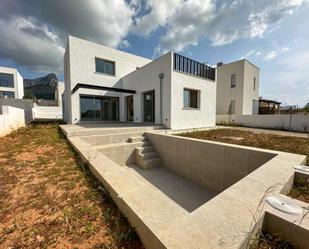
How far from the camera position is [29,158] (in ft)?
14.0

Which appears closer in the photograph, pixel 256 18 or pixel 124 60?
pixel 256 18

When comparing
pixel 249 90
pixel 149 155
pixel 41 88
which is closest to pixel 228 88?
pixel 249 90

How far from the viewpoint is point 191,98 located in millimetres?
9641

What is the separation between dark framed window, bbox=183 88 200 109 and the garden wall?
4004 millimetres

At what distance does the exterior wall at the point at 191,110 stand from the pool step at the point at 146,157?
7.95ft

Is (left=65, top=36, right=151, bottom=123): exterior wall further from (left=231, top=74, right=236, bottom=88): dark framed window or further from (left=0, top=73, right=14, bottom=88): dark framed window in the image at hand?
(left=0, top=73, right=14, bottom=88): dark framed window

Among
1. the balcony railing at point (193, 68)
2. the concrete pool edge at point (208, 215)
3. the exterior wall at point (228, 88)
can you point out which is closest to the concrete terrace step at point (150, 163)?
the concrete pool edge at point (208, 215)

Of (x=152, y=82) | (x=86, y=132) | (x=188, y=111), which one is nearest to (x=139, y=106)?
(x=152, y=82)

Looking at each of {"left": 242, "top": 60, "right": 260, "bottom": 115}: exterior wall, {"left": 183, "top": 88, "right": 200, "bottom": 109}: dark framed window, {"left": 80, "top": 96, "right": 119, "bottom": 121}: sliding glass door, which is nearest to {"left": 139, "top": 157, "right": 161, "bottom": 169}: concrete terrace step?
{"left": 183, "top": 88, "right": 200, "bottom": 109}: dark framed window

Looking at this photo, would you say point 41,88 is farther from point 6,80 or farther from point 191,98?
point 191,98

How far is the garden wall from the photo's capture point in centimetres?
362

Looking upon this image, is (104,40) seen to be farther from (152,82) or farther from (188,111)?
(188,111)

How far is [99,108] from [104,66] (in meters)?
3.58

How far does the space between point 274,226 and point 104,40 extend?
52.6 feet
